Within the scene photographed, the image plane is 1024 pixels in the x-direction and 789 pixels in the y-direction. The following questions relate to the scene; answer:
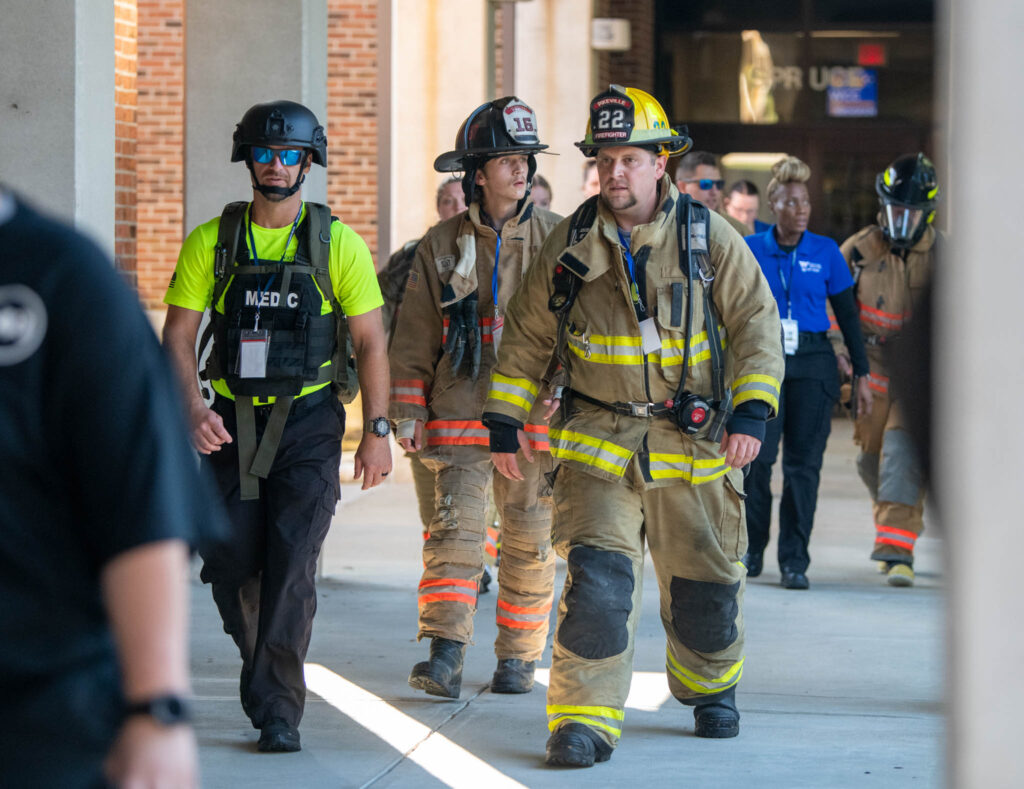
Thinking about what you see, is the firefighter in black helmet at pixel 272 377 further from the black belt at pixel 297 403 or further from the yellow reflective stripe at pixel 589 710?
the yellow reflective stripe at pixel 589 710

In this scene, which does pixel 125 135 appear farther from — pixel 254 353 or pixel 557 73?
pixel 557 73

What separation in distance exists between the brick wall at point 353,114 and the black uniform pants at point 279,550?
29.8 feet

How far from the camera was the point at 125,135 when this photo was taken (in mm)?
8078

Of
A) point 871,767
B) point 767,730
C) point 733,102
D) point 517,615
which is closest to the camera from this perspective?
point 871,767

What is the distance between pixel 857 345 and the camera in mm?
8172

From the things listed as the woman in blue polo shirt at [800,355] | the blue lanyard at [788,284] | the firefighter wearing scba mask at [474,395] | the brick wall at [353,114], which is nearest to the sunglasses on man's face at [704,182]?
the woman in blue polo shirt at [800,355]

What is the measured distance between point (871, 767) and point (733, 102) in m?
12.5

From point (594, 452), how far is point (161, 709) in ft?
10.7

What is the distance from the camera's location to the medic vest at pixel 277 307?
5211 mm

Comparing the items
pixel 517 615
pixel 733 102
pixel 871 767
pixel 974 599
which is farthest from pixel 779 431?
pixel 733 102

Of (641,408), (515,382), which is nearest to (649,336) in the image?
(641,408)

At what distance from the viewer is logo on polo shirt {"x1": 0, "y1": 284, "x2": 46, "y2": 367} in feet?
6.39

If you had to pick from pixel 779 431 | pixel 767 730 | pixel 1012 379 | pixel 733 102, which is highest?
pixel 733 102

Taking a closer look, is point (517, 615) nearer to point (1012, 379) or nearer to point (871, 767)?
point (871, 767)
